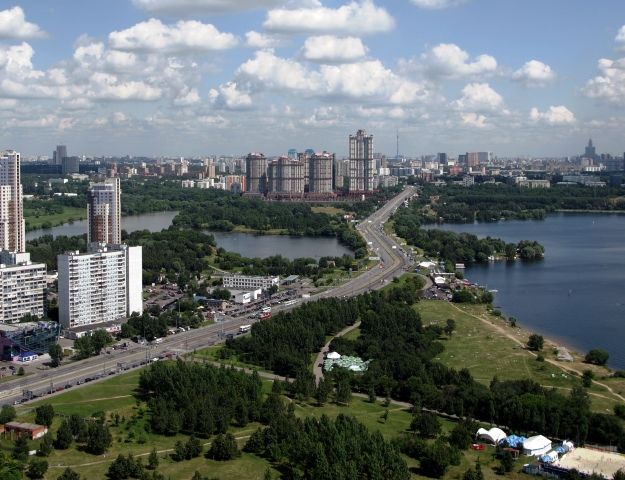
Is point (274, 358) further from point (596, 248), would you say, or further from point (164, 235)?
point (596, 248)

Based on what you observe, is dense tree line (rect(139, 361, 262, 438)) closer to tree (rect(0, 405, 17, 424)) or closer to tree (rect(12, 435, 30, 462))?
tree (rect(12, 435, 30, 462))

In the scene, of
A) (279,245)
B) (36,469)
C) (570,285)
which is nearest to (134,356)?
(36,469)

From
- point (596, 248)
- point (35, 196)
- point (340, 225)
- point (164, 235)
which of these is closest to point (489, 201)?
point (340, 225)

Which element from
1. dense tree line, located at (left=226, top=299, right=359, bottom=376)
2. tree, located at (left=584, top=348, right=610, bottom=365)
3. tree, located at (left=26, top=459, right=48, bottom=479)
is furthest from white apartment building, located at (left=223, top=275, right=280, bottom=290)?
tree, located at (left=26, top=459, right=48, bottom=479)

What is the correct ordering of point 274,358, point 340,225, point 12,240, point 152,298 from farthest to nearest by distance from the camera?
point 340,225 → point 12,240 → point 152,298 → point 274,358

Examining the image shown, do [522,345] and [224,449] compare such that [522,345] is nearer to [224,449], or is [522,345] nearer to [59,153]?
[224,449]

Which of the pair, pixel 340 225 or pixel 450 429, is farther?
pixel 340 225

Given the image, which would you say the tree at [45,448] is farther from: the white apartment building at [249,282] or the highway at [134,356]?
the white apartment building at [249,282]
